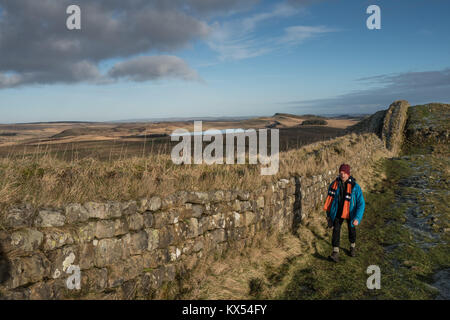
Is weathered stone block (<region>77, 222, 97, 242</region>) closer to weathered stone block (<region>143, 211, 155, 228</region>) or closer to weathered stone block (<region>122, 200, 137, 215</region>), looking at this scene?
weathered stone block (<region>122, 200, 137, 215</region>)

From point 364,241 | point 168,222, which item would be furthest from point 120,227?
point 364,241

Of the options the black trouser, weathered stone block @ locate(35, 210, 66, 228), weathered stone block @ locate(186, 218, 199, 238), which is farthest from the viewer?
the black trouser

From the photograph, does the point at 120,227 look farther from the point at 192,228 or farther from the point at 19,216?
the point at 192,228

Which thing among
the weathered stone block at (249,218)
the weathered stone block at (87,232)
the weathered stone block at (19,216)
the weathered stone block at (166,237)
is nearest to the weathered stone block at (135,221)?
the weathered stone block at (166,237)

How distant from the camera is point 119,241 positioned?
4215mm

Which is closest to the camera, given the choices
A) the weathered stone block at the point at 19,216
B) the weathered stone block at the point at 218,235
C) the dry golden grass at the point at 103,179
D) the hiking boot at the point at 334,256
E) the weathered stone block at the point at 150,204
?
the weathered stone block at the point at 19,216

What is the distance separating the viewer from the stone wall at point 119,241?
3.25 meters

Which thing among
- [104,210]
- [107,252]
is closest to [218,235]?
[107,252]

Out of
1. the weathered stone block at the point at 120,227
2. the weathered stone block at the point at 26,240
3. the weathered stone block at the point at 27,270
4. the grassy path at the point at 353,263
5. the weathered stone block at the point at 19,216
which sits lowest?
the grassy path at the point at 353,263

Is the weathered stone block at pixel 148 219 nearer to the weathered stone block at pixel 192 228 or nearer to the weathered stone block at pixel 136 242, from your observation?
the weathered stone block at pixel 136 242

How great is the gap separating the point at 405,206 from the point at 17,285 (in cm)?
1042

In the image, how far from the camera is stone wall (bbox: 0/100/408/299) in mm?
3252

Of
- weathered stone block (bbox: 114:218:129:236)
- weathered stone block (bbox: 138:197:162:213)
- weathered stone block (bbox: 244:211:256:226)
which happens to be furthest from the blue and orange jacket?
weathered stone block (bbox: 114:218:129:236)
